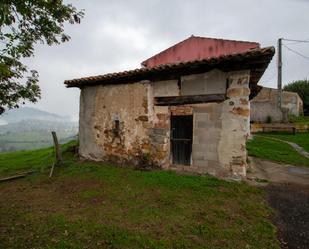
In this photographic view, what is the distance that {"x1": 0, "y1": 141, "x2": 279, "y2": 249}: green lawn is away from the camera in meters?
3.88

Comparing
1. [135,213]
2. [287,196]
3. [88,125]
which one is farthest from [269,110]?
[135,213]

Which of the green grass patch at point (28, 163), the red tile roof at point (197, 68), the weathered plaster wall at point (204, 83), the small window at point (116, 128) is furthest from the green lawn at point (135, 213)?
the red tile roof at point (197, 68)

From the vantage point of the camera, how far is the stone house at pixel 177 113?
6840mm

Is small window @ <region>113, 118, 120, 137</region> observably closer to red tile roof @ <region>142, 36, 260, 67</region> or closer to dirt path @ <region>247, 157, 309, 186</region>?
dirt path @ <region>247, 157, 309, 186</region>

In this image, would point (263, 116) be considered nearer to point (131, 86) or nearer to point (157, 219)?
point (131, 86)

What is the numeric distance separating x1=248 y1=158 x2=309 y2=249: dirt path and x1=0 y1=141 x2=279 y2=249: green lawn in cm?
25

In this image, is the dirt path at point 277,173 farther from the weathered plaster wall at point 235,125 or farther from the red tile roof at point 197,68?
the red tile roof at point 197,68

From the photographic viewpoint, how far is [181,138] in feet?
26.6

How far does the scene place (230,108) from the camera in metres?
6.96

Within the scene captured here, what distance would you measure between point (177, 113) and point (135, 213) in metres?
4.01

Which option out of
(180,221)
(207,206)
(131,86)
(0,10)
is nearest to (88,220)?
(180,221)

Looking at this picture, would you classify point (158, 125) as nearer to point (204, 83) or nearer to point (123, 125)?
point (123, 125)

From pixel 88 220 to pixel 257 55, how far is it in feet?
18.7

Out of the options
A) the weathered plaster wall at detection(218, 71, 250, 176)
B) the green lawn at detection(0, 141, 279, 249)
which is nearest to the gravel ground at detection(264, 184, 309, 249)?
the green lawn at detection(0, 141, 279, 249)
